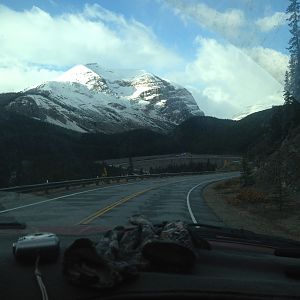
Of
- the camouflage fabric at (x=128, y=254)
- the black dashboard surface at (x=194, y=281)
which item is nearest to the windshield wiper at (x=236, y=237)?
the camouflage fabric at (x=128, y=254)

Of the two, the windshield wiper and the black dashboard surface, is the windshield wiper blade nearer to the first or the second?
the windshield wiper

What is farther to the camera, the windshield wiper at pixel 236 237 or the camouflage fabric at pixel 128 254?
the windshield wiper at pixel 236 237

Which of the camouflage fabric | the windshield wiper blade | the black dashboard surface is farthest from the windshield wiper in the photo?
the black dashboard surface

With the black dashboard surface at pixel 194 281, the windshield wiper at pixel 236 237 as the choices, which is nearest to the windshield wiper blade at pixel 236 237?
the windshield wiper at pixel 236 237

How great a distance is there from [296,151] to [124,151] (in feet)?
342

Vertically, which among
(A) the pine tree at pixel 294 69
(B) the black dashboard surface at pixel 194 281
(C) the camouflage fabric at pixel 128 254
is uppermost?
(A) the pine tree at pixel 294 69

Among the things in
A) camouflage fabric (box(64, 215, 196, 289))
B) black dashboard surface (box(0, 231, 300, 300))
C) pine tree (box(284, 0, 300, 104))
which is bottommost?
black dashboard surface (box(0, 231, 300, 300))

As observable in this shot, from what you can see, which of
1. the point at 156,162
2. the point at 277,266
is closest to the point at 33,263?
the point at 277,266

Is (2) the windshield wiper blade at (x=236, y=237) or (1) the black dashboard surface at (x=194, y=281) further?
(2) the windshield wiper blade at (x=236, y=237)

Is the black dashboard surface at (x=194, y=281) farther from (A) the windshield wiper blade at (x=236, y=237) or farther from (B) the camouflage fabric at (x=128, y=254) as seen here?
(A) the windshield wiper blade at (x=236, y=237)

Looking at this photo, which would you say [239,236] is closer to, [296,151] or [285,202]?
[285,202]

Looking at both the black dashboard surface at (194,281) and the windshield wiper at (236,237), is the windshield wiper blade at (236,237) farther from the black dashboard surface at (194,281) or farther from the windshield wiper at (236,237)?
the black dashboard surface at (194,281)

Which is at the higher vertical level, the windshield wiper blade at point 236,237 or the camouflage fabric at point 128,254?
the camouflage fabric at point 128,254

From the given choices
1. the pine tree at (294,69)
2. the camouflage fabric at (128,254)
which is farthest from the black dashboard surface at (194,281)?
the pine tree at (294,69)
